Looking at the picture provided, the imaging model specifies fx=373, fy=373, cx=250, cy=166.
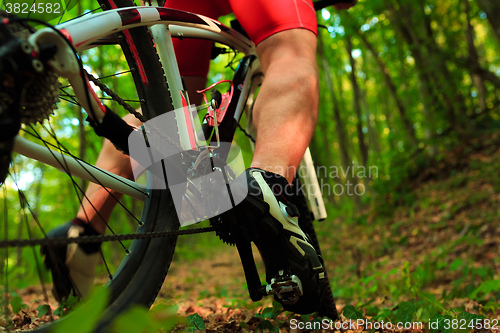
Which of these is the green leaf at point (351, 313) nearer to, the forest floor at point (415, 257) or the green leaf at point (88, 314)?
the forest floor at point (415, 257)

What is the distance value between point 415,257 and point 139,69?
456cm

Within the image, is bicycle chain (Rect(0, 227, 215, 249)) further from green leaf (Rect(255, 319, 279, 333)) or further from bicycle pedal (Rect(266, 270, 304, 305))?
green leaf (Rect(255, 319, 279, 333))

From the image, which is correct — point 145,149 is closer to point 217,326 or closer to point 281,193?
point 281,193

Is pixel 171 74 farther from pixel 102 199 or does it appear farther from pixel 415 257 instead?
pixel 415 257

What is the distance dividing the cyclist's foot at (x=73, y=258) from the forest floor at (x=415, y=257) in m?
0.43

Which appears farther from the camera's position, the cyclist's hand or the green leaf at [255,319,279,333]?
the cyclist's hand

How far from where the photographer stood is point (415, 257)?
477cm

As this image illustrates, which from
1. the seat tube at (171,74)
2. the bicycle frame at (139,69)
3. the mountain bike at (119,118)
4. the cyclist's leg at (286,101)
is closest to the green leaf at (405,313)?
the mountain bike at (119,118)

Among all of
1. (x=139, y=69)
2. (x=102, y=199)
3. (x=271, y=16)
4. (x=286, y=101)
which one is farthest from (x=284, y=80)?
(x=102, y=199)

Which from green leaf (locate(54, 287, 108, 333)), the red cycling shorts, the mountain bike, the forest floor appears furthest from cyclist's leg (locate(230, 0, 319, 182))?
green leaf (locate(54, 287, 108, 333))

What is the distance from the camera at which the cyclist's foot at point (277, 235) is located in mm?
1071

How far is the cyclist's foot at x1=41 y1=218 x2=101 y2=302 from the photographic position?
135 cm

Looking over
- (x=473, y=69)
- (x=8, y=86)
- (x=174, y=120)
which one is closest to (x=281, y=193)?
(x=174, y=120)

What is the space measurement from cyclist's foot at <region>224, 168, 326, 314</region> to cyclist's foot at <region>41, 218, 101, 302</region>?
63 cm
